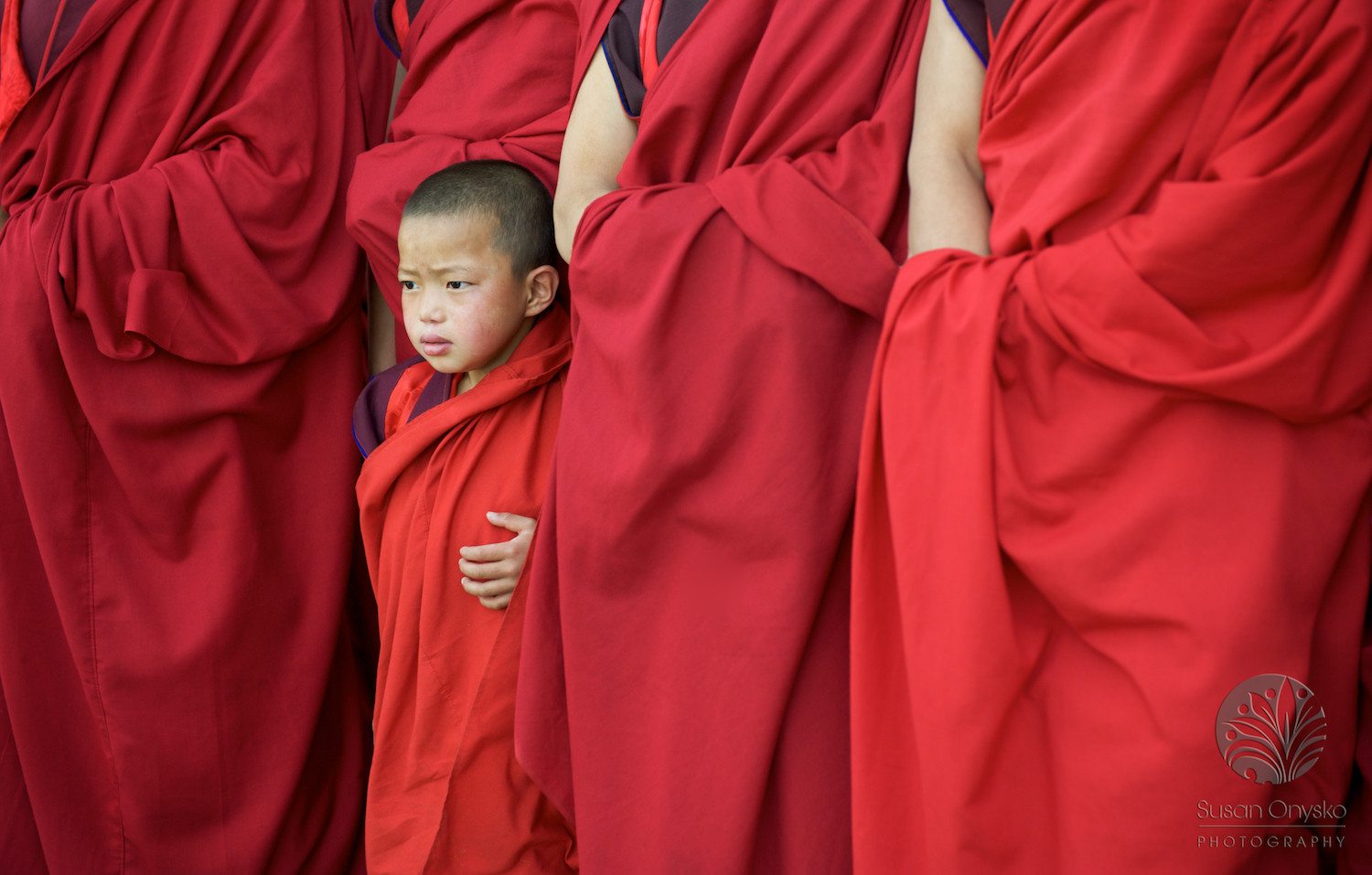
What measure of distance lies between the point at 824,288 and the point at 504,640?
66 cm

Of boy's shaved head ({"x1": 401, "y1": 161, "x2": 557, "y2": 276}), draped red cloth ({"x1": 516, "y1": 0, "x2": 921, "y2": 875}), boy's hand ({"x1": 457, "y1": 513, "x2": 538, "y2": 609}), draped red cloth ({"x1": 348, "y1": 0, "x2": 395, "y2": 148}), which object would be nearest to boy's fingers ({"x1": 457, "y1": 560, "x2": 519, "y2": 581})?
boy's hand ({"x1": 457, "y1": 513, "x2": 538, "y2": 609})

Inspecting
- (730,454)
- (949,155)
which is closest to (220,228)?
(730,454)

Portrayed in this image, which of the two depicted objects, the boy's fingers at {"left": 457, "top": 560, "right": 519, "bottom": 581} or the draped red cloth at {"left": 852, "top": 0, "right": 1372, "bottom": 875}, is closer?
the draped red cloth at {"left": 852, "top": 0, "right": 1372, "bottom": 875}

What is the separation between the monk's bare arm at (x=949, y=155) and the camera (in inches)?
48.4

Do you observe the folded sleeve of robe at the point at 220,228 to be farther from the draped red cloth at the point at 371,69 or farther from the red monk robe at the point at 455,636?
the red monk robe at the point at 455,636

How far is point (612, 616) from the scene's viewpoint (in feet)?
4.37

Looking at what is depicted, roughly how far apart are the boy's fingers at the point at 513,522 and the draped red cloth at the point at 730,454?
17cm

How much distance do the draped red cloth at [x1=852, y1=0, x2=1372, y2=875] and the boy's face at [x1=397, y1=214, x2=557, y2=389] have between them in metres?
0.66

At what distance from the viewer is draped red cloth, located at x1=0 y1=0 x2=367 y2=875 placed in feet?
5.68

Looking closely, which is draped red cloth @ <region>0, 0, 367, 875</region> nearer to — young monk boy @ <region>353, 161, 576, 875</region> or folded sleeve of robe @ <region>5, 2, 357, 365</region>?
folded sleeve of robe @ <region>5, 2, 357, 365</region>

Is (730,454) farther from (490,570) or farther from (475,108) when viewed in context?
(475,108)

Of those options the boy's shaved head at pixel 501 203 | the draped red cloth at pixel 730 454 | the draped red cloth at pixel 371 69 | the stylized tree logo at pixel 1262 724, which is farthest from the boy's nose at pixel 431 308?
the stylized tree logo at pixel 1262 724

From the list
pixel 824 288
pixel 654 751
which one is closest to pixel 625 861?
pixel 654 751

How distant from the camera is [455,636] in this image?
5.08ft
